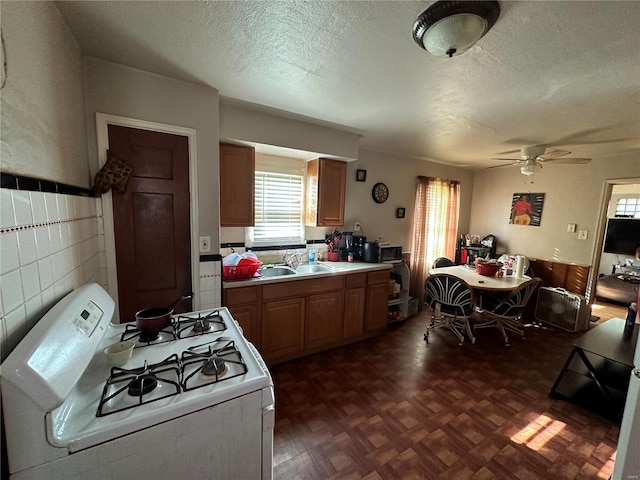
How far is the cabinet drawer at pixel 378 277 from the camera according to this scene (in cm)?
286

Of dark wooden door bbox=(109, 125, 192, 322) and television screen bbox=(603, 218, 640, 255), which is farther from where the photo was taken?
television screen bbox=(603, 218, 640, 255)

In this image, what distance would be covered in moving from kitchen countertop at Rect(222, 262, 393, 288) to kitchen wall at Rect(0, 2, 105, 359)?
0.96 meters

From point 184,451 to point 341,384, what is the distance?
1.59 meters

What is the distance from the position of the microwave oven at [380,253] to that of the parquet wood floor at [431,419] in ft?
3.26

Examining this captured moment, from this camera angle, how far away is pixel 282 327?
2.34 meters

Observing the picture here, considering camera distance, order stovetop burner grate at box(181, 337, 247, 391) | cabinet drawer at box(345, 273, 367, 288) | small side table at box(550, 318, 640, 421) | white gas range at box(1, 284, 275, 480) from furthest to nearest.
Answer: cabinet drawer at box(345, 273, 367, 288) < small side table at box(550, 318, 640, 421) < stovetop burner grate at box(181, 337, 247, 391) < white gas range at box(1, 284, 275, 480)

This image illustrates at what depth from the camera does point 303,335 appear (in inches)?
97.0

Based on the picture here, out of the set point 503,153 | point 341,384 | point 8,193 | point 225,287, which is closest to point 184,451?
point 8,193

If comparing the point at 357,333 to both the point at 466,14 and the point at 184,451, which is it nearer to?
→ the point at 184,451

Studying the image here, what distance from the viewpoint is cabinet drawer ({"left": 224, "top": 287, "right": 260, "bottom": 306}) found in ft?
6.71

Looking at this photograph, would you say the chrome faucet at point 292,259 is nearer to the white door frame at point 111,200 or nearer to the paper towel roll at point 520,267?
the white door frame at point 111,200

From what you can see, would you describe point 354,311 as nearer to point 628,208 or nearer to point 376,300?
point 376,300

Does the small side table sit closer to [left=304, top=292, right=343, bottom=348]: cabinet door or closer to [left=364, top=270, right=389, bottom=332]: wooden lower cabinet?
[left=364, top=270, right=389, bottom=332]: wooden lower cabinet

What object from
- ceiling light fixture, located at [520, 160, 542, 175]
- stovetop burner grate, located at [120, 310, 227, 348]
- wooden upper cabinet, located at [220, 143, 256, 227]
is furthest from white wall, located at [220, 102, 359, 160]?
ceiling light fixture, located at [520, 160, 542, 175]
